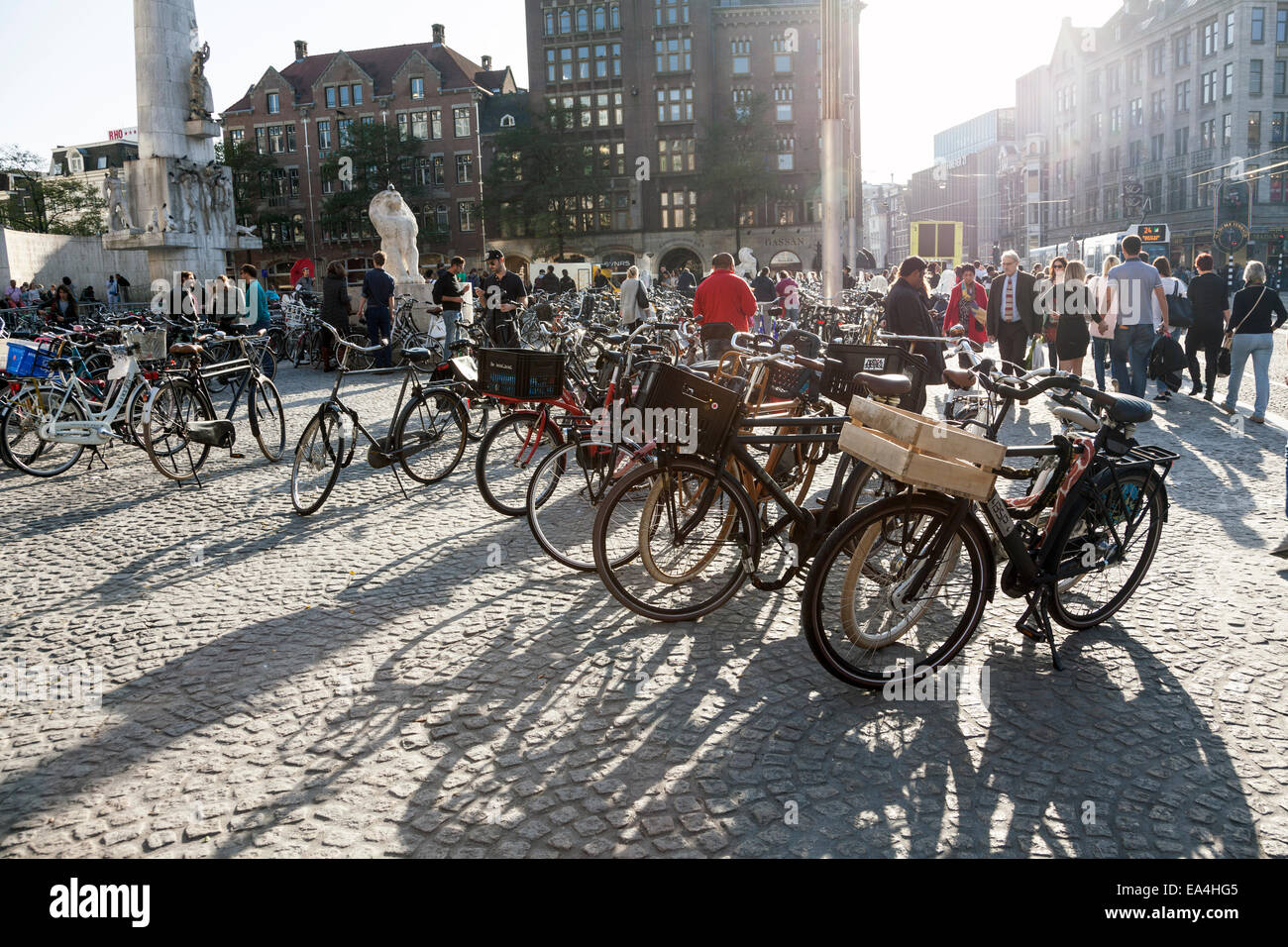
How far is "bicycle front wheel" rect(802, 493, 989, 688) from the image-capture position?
3.90 m

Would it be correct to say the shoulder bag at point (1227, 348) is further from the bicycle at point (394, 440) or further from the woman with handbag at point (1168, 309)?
the bicycle at point (394, 440)

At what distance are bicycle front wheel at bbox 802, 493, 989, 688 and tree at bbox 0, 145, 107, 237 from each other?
162 ft

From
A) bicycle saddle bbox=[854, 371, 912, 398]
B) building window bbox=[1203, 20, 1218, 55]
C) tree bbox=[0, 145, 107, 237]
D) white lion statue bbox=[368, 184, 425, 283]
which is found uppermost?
building window bbox=[1203, 20, 1218, 55]

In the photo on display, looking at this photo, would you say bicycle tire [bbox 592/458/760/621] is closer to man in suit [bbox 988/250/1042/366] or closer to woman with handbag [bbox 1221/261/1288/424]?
woman with handbag [bbox 1221/261/1288/424]

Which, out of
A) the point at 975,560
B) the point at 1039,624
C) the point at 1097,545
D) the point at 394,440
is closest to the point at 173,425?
the point at 394,440

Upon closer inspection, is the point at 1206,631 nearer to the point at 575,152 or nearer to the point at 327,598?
the point at 327,598

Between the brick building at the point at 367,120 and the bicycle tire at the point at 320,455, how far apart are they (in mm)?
59327

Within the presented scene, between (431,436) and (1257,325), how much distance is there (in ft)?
28.5

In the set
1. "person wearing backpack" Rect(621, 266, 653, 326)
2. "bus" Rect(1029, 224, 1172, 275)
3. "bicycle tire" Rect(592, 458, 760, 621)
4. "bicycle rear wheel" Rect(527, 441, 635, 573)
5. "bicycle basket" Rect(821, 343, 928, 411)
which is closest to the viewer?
"bicycle tire" Rect(592, 458, 760, 621)

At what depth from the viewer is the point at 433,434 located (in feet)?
26.8

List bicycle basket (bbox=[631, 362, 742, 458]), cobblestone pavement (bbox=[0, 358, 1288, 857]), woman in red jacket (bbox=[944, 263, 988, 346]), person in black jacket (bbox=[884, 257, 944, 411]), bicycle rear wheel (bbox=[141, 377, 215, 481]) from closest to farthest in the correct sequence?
cobblestone pavement (bbox=[0, 358, 1288, 857])
bicycle basket (bbox=[631, 362, 742, 458])
bicycle rear wheel (bbox=[141, 377, 215, 481])
person in black jacket (bbox=[884, 257, 944, 411])
woman in red jacket (bbox=[944, 263, 988, 346])

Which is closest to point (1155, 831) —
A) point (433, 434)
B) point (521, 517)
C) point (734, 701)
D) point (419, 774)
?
point (734, 701)

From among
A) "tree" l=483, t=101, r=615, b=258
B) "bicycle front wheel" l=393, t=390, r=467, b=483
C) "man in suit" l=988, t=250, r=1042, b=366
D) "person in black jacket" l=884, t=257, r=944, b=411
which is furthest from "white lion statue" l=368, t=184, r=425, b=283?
"tree" l=483, t=101, r=615, b=258

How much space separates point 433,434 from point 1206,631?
18.2 ft
